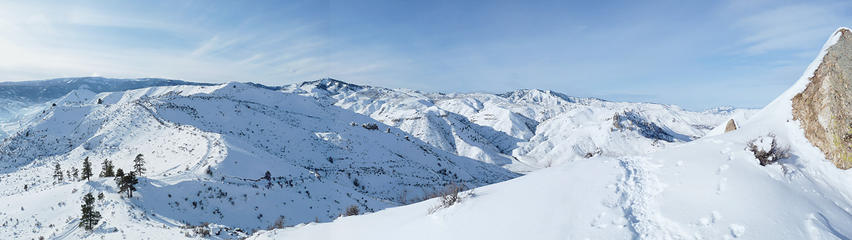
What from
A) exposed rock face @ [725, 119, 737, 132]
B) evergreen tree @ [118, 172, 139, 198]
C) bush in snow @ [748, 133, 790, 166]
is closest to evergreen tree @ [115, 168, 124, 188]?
evergreen tree @ [118, 172, 139, 198]

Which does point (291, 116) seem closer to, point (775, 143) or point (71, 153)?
point (71, 153)

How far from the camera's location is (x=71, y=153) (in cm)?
4603

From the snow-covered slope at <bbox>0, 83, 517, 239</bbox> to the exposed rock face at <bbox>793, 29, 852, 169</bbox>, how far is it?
22005mm

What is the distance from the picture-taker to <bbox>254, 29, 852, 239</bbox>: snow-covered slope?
6539 millimetres

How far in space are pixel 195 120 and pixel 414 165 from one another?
40133 millimetres

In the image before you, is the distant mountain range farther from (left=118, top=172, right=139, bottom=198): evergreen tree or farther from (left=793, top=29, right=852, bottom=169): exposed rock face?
(left=793, top=29, right=852, bottom=169): exposed rock face

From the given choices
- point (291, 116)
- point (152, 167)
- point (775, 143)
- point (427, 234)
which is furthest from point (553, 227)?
point (291, 116)

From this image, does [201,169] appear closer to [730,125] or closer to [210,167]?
[210,167]

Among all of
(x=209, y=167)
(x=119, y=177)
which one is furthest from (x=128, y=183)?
(x=209, y=167)

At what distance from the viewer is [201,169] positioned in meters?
32.0

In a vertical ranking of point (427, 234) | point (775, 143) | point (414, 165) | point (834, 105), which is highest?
point (834, 105)

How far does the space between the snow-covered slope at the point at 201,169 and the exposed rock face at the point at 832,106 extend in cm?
2200

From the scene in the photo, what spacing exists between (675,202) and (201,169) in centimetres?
3650

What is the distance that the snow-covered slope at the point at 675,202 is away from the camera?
257 inches
